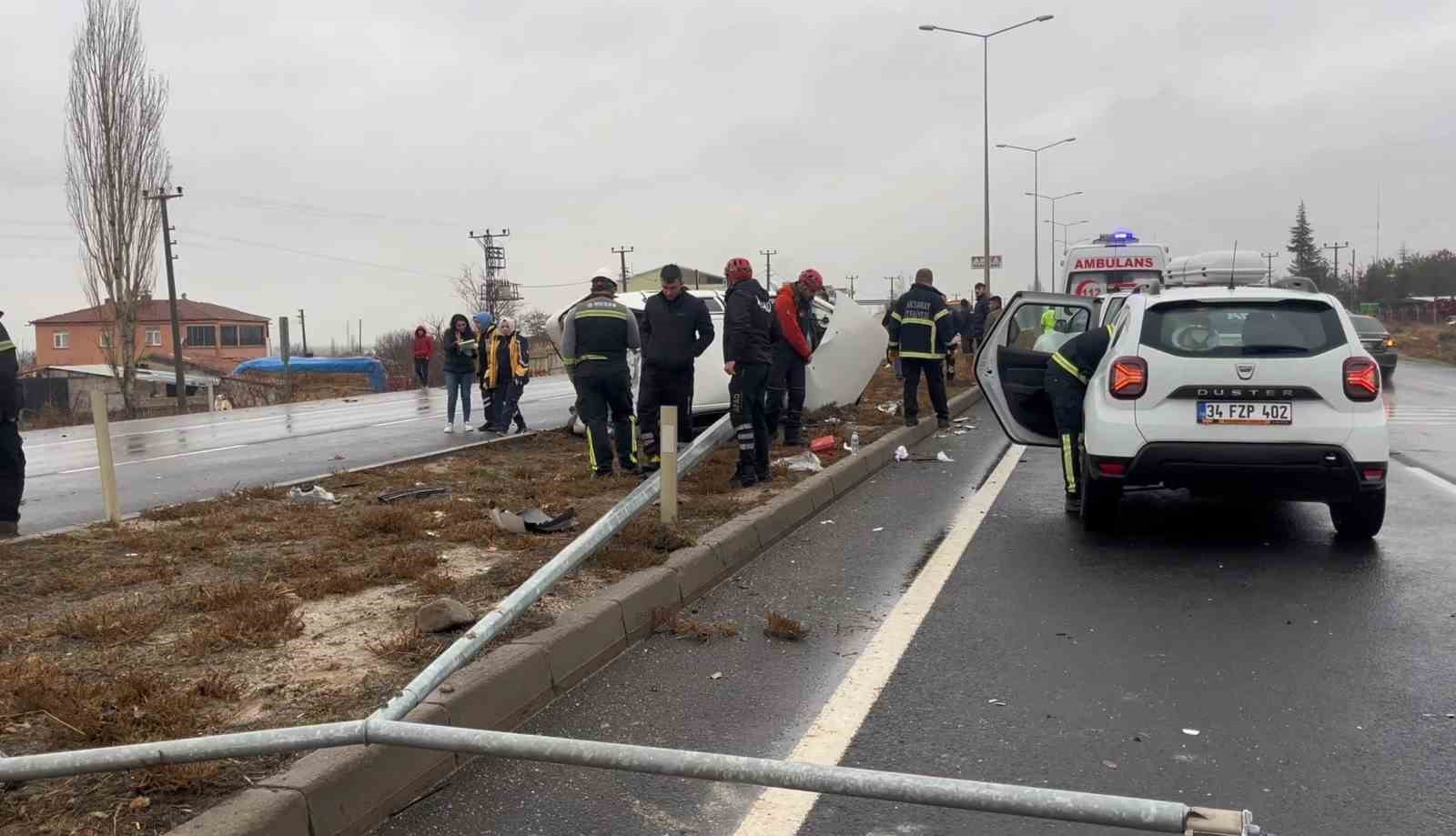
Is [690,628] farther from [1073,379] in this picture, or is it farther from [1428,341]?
[1428,341]

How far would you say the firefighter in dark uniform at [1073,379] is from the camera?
7.47 m

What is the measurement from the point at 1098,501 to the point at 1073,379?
0.91m

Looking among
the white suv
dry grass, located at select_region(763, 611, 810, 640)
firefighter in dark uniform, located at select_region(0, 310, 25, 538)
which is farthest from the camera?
firefighter in dark uniform, located at select_region(0, 310, 25, 538)

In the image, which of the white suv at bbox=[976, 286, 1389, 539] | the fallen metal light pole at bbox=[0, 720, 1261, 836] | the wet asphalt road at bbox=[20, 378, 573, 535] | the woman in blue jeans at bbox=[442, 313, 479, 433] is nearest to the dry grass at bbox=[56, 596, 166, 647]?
the fallen metal light pole at bbox=[0, 720, 1261, 836]

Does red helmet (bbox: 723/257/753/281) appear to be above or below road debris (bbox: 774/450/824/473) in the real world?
above

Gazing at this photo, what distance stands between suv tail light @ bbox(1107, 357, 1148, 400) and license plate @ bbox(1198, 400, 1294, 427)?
346mm

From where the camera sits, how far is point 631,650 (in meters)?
5.01

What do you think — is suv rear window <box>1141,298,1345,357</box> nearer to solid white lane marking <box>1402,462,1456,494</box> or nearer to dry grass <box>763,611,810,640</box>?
dry grass <box>763,611,810,640</box>

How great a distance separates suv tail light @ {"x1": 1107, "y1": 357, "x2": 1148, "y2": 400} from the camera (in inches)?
263

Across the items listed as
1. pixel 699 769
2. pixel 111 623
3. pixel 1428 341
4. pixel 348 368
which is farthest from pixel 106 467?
pixel 1428 341

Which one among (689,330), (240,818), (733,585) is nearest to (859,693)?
(733,585)

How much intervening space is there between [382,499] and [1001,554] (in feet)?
14.9

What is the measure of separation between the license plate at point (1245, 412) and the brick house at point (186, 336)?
90.0m

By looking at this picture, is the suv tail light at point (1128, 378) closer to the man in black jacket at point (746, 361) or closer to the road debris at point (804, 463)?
the man in black jacket at point (746, 361)
